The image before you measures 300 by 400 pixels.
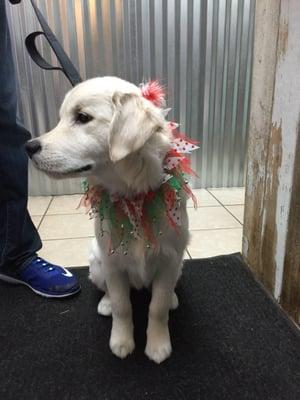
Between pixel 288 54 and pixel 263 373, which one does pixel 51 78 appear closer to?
pixel 288 54

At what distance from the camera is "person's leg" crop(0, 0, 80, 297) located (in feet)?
3.51

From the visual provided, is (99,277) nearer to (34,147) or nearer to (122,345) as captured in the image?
(122,345)

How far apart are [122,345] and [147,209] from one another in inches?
14.6

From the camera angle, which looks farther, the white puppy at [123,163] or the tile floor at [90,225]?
the tile floor at [90,225]

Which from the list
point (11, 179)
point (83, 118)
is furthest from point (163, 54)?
point (83, 118)

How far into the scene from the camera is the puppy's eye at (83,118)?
79 centimetres

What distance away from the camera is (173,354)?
949 millimetres

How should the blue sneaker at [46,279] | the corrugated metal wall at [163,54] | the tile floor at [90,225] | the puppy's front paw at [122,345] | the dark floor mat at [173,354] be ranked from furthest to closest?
1. the corrugated metal wall at [163,54]
2. the tile floor at [90,225]
3. the blue sneaker at [46,279]
4. the puppy's front paw at [122,345]
5. the dark floor mat at [173,354]

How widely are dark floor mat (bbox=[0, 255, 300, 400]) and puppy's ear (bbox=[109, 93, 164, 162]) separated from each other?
0.54 m

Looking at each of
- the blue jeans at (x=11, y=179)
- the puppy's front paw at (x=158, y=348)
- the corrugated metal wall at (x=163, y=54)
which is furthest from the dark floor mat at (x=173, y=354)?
the corrugated metal wall at (x=163, y=54)

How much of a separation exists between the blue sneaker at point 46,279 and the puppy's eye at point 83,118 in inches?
24.4

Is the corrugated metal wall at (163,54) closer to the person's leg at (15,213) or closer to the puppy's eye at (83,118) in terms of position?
the person's leg at (15,213)

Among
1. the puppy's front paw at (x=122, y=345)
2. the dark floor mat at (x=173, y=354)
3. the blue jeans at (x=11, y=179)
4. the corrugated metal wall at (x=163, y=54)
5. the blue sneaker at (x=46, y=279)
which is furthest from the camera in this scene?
the corrugated metal wall at (x=163, y=54)

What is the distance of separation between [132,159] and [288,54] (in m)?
0.51
